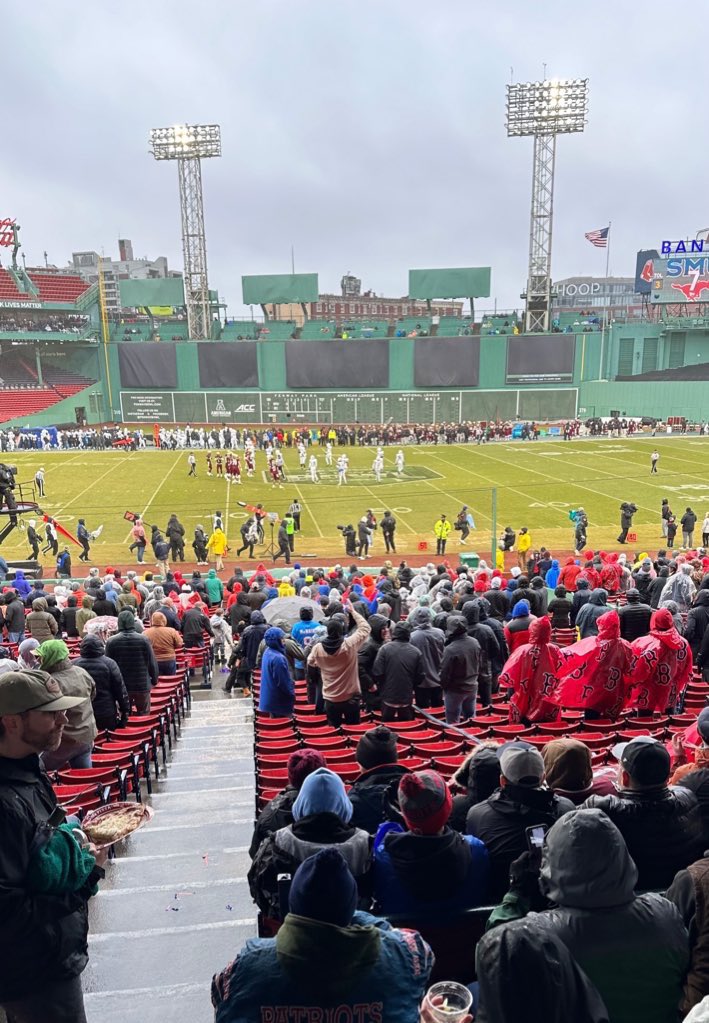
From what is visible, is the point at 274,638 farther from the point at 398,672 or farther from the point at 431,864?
the point at 431,864

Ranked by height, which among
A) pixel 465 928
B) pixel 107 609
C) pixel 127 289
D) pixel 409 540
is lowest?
pixel 409 540

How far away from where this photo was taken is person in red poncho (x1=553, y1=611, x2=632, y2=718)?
22.7 feet

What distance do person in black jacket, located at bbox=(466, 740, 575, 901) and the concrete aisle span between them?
1.55 m

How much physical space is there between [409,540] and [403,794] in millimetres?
22004

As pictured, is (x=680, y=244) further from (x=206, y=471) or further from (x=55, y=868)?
(x=55, y=868)

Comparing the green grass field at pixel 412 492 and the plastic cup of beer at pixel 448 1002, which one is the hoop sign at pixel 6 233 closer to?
the green grass field at pixel 412 492

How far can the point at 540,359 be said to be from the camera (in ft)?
186

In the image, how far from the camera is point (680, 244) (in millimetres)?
60219

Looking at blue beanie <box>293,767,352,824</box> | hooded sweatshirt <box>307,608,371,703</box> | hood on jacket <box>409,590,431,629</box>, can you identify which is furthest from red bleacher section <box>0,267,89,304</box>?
blue beanie <box>293,767,352,824</box>

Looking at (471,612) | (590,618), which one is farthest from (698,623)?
(471,612)

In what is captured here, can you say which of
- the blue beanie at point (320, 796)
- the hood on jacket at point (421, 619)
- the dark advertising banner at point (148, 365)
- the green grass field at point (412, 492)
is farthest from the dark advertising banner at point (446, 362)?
the blue beanie at point (320, 796)

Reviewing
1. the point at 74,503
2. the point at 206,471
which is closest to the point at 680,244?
the point at 206,471

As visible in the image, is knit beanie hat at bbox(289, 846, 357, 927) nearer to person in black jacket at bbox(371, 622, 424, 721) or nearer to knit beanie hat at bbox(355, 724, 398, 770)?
knit beanie hat at bbox(355, 724, 398, 770)

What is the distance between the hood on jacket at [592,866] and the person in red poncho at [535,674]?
4382mm
